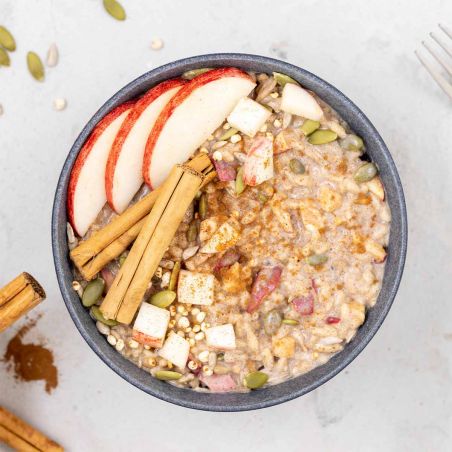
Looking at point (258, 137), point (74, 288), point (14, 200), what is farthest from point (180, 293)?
point (14, 200)

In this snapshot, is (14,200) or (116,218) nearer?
(116,218)

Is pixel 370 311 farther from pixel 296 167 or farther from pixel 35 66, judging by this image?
pixel 35 66

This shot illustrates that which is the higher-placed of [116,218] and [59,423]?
[116,218]

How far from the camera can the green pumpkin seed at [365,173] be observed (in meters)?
2.03

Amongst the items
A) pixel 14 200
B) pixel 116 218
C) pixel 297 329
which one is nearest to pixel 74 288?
pixel 116 218

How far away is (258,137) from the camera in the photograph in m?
2.00

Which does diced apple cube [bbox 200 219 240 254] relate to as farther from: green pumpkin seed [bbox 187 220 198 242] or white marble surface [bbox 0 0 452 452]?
white marble surface [bbox 0 0 452 452]

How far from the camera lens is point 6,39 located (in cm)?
227

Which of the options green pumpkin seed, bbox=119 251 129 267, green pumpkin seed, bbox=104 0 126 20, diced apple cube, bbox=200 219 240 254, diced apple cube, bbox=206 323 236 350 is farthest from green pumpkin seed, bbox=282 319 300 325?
green pumpkin seed, bbox=104 0 126 20

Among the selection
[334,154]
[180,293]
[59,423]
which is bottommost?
[59,423]

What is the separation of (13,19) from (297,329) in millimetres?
1281

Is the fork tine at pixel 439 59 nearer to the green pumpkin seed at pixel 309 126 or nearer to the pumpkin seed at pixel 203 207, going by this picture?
the green pumpkin seed at pixel 309 126

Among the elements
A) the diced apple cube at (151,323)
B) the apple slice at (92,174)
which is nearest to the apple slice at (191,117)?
the apple slice at (92,174)

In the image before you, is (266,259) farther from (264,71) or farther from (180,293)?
(264,71)
